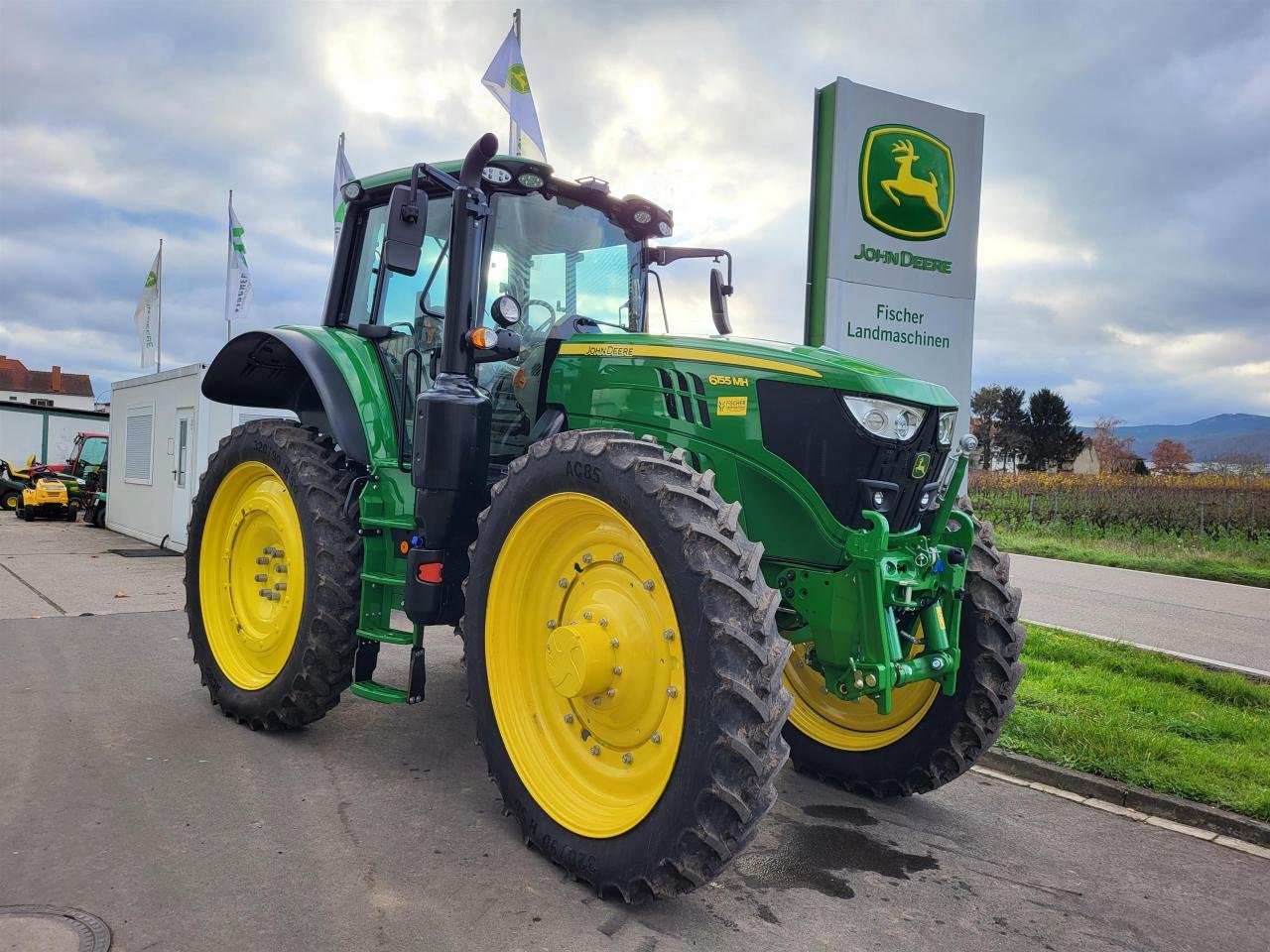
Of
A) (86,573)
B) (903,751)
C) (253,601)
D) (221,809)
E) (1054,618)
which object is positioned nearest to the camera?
(221,809)

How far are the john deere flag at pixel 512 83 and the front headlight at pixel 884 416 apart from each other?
9.43m

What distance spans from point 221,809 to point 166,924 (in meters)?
0.94

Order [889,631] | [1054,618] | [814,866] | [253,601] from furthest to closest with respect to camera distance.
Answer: [1054,618] < [253,601] < [814,866] < [889,631]

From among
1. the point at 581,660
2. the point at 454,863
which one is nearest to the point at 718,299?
the point at 581,660

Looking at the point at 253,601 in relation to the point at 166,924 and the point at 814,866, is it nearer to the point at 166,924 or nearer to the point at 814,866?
the point at 166,924

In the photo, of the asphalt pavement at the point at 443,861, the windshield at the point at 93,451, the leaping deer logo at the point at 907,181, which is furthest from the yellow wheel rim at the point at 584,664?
the windshield at the point at 93,451

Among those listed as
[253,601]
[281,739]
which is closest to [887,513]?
[281,739]

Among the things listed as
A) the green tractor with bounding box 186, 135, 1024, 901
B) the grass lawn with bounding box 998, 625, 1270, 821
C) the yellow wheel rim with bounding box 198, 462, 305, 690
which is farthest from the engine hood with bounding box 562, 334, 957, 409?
the grass lawn with bounding box 998, 625, 1270, 821

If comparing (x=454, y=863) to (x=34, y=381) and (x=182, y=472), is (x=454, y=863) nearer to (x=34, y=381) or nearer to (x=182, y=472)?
(x=182, y=472)

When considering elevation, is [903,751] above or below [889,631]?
below

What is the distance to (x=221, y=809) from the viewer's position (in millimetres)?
3721

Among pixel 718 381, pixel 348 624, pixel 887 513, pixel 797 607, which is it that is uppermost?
pixel 718 381

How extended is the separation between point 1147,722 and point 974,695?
2.39 metres

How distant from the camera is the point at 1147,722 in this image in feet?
18.2
